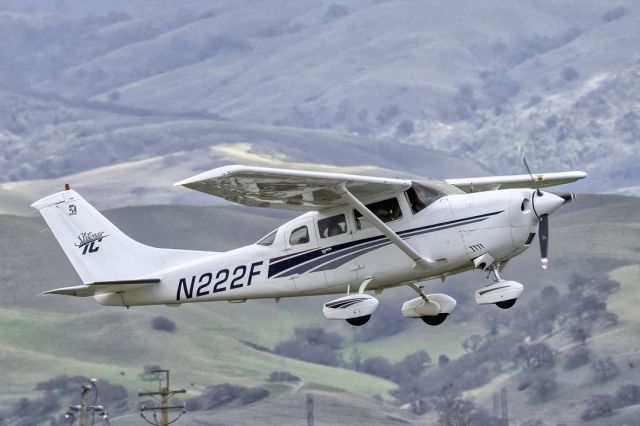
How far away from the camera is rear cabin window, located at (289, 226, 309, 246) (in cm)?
3509

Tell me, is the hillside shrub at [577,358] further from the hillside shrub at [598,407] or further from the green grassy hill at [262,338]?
the hillside shrub at [598,407]

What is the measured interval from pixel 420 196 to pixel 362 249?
161 cm

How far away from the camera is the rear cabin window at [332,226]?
34.7 metres

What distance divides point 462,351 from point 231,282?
354ft

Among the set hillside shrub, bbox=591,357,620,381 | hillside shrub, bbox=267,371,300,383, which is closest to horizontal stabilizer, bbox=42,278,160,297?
hillside shrub, bbox=267,371,300,383

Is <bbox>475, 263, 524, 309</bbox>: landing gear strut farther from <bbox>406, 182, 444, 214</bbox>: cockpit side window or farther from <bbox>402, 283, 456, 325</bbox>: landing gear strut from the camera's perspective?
<bbox>402, 283, 456, 325</bbox>: landing gear strut

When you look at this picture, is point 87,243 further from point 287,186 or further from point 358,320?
point 358,320

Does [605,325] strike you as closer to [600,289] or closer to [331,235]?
[600,289]

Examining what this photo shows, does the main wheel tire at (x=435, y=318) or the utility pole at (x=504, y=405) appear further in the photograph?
the utility pole at (x=504, y=405)

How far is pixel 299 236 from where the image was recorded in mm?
35219

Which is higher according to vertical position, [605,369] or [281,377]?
[281,377]

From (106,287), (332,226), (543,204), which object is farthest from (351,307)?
(106,287)

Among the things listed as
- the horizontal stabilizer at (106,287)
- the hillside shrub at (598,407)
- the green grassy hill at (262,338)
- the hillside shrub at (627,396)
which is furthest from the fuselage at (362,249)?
the hillside shrub at (627,396)

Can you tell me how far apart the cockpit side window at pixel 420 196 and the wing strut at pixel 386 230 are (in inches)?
29.5
